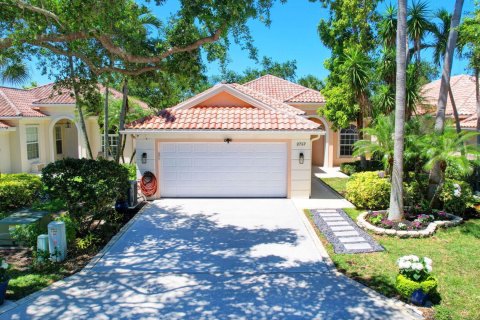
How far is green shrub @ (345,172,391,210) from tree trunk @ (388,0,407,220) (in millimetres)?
1605

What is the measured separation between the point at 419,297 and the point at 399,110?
5641 millimetres

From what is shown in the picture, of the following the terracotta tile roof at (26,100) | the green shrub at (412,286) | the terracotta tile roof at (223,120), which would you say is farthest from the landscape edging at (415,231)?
the terracotta tile roof at (26,100)

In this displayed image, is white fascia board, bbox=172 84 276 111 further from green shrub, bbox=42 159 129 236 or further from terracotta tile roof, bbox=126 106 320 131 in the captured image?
green shrub, bbox=42 159 129 236

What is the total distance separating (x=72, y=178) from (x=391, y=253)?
8.25 metres

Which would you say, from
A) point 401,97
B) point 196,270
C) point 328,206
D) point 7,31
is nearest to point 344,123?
point 328,206

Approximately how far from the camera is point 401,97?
10.4m

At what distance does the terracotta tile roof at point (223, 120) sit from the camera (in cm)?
1475

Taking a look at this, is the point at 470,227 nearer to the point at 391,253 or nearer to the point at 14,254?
the point at 391,253

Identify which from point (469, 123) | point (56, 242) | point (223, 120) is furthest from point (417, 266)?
point (469, 123)

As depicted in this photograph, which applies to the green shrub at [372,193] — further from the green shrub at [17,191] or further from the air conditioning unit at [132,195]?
the green shrub at [17,191]

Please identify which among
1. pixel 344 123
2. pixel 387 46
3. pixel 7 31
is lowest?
pixel 344 123

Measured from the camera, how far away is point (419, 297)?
657 centimetres

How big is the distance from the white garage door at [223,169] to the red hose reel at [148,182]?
0.39m

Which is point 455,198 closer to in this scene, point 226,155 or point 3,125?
point 226,155
